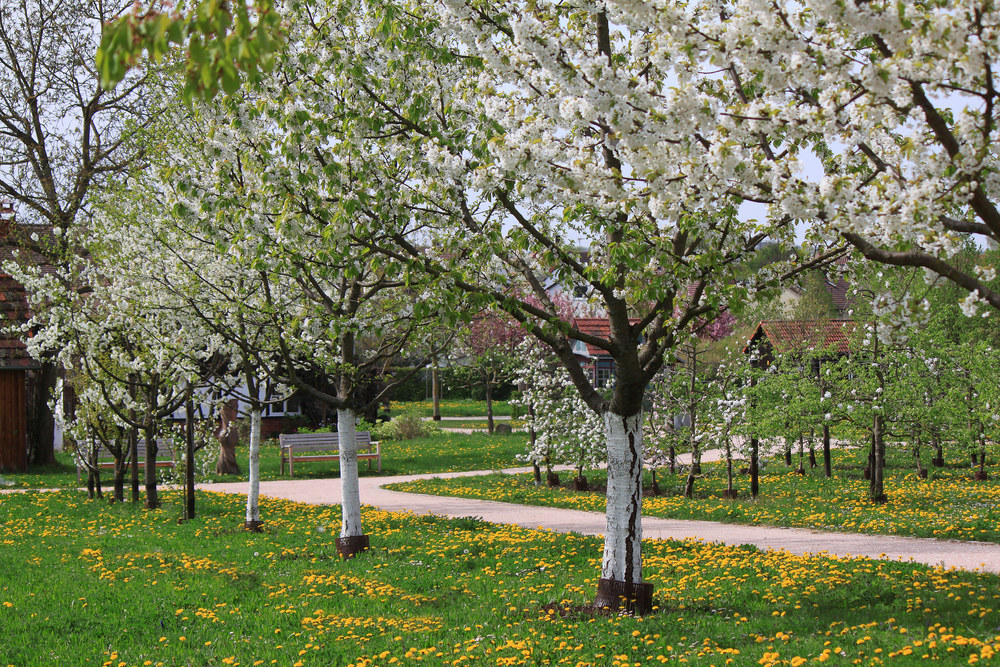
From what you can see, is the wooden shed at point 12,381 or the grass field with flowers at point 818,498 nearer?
the grass field with flowers at point 818,498

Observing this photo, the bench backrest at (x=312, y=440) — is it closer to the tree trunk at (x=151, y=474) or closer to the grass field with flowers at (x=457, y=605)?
the tree trunk at (x=151, y=474)

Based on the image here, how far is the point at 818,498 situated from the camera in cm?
1366

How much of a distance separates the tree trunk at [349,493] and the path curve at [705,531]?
299 centimetres

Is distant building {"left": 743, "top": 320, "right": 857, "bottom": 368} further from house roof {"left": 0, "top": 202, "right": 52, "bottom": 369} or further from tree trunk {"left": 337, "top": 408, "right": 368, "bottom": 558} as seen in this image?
house roof {"left": 0, "top": 202, "right": 52, "bottom": 369}

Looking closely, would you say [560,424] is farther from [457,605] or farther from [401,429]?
[401,429]

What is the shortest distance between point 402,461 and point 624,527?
1693 cm

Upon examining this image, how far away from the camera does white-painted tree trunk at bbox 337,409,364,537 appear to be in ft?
30.9

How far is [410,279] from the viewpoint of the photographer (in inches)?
238

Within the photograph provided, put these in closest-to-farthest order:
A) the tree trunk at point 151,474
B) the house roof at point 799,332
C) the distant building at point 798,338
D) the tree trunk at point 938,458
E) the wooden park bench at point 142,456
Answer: the tree trunk at point 151,474 < the wooden park bench at point 142,456 < the distant building at point 798,338 < the tree trunk at point 938,458 < the house roof at point 799,332

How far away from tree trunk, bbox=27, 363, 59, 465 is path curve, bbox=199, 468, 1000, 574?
23.5 ft

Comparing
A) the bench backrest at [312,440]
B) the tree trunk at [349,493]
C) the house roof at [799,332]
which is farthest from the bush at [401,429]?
the tree trunk at [349,493]

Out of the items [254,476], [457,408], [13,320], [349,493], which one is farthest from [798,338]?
[457,408]

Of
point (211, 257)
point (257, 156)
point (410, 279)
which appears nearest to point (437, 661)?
point (410, 279)

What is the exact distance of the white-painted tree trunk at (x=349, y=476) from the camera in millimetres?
9414
